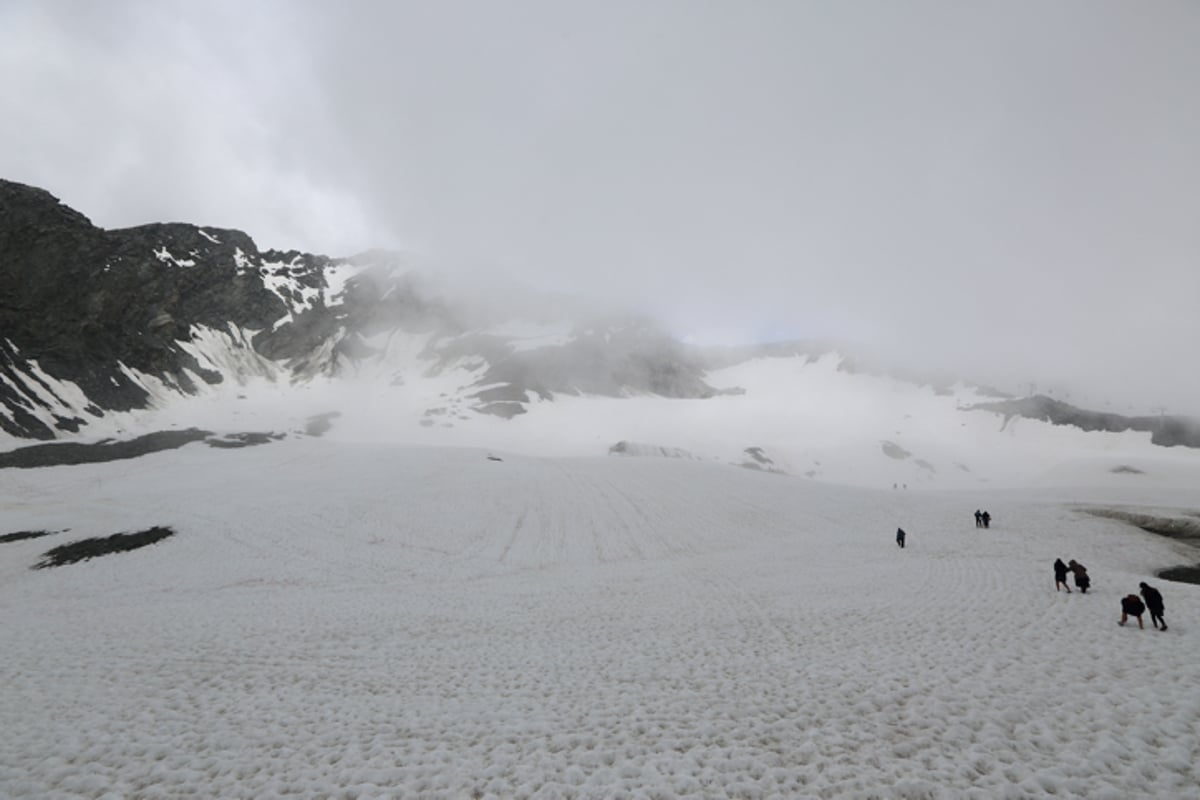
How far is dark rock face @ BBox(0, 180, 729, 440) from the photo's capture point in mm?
88750

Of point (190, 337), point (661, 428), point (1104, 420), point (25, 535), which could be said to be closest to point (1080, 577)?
point (25, 535)

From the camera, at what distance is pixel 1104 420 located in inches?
6471

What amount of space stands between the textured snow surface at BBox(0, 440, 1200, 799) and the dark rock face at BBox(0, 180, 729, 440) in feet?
244

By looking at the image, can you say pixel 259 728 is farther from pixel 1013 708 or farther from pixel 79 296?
pixel 79 296

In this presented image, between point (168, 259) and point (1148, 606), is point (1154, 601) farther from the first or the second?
point (168, 259)

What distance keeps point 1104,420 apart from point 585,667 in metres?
223

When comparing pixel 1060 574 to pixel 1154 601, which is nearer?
pixel 1154 601

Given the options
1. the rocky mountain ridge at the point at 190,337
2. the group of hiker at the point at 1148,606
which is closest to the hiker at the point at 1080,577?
the group of hiker at the point at 1148,606

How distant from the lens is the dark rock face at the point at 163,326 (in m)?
88.8

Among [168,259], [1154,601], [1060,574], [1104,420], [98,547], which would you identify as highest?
[168,259]

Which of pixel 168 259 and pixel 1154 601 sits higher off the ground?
pixel 168 259

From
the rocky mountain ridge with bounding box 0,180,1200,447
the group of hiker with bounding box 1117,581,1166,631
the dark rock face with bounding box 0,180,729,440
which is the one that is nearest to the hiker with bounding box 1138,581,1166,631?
the group of hiker with bounding box 1117,581,1166,631

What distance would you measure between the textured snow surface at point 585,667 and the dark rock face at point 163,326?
74.4m

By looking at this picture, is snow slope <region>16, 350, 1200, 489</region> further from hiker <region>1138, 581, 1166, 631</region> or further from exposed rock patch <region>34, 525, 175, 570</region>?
hiker <region>1138, 581, 1166, 631</region>
